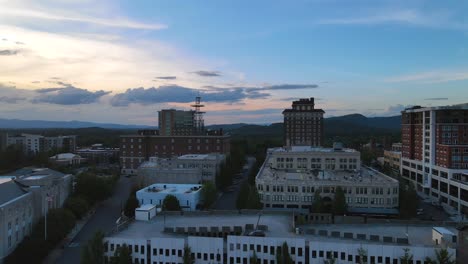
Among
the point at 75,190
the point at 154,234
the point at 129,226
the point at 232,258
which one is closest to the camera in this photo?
the point at 232,258

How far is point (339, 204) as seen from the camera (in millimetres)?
46219

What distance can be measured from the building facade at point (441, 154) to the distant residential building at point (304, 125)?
125ft

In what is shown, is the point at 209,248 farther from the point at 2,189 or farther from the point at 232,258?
the point at 2,189

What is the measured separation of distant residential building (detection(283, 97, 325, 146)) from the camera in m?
113

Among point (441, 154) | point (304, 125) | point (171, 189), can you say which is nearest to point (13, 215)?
point (171, 189)

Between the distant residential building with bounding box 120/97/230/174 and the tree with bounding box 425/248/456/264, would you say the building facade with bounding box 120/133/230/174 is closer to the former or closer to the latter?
the distant residential building with bounding box 120/97/230/174

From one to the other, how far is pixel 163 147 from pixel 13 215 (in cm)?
5634

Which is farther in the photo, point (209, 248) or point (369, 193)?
point (369, 193)

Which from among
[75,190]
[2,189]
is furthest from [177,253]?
[75,190]

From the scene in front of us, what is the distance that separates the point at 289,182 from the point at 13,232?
31.2 meters

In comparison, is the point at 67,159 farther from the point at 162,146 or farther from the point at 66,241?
the point at 66,241

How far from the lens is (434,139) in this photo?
66.2m

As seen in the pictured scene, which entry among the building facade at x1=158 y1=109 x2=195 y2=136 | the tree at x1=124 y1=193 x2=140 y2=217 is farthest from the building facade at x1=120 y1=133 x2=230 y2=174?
the tree at x1=124 y1=193 x2=140 y2=217

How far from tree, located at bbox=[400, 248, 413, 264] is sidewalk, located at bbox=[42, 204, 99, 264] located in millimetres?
29584
